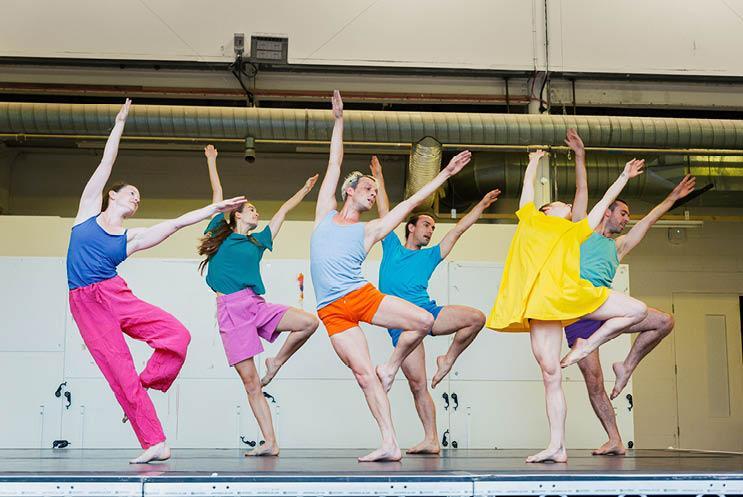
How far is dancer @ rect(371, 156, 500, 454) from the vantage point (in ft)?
21.1

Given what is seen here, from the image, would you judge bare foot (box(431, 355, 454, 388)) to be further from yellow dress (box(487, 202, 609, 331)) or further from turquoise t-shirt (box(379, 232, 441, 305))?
yellow dress (box(487, 202, 609, 331))

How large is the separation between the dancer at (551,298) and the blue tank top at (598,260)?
32.1 inches

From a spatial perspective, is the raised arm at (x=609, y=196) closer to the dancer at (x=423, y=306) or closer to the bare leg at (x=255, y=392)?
the dancer at (x=423, y=306)

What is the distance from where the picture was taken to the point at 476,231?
878 cm

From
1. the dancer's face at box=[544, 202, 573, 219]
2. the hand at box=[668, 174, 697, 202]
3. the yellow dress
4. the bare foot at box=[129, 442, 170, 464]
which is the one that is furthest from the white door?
the bare foot at box=[129, 442, 170, 464]

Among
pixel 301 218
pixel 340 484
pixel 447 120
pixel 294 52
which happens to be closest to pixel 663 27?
pixel 447 120

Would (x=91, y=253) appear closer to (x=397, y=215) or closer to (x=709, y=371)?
(x=397, y=215)

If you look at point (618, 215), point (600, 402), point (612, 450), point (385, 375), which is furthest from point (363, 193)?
point (612, 450)

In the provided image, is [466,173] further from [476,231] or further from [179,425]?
[179,425]

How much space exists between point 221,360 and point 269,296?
2.34 feet

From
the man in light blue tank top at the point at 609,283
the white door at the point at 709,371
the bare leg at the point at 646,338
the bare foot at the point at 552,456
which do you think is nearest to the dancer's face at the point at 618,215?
the man in light blue tank top at the point at 609,283

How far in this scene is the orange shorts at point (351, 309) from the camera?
519 centimetres

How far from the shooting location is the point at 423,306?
6.45 m

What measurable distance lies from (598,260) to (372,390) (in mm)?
2053
